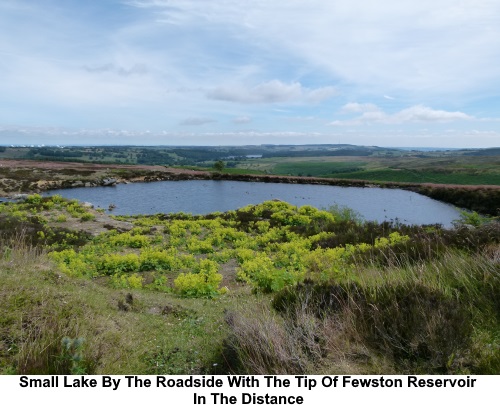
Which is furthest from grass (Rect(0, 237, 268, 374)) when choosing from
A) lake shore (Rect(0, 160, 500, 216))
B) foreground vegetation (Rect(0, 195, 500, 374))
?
lake shore (Rect(0, 160, 500, 216))

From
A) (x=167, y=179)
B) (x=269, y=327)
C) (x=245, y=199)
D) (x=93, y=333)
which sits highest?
(x=167, y=179)

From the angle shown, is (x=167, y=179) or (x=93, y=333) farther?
(x=167, y=179)

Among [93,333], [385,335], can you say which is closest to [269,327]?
[385,335]

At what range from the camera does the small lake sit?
117ft

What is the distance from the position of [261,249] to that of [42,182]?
50.0 metres

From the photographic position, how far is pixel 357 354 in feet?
12.5

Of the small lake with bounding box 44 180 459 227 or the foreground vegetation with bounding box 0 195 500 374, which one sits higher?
the foreground vegetation with bounding box 0 195 500 374

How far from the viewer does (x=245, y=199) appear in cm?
4625

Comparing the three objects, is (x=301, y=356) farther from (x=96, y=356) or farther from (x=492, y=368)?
(x=96, y=356)

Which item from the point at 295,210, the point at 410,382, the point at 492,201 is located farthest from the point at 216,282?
the point at 492,201

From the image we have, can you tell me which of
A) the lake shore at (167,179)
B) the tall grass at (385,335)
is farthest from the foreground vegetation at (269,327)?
the lake shore at (167,179)

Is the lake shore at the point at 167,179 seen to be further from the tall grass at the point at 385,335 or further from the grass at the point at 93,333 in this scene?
the grass at the point at 93,333

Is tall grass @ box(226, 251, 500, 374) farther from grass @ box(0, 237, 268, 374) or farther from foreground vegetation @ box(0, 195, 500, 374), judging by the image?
grass @ box(0, 237, 268, 374)

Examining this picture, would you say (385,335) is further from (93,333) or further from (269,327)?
(93,333)
